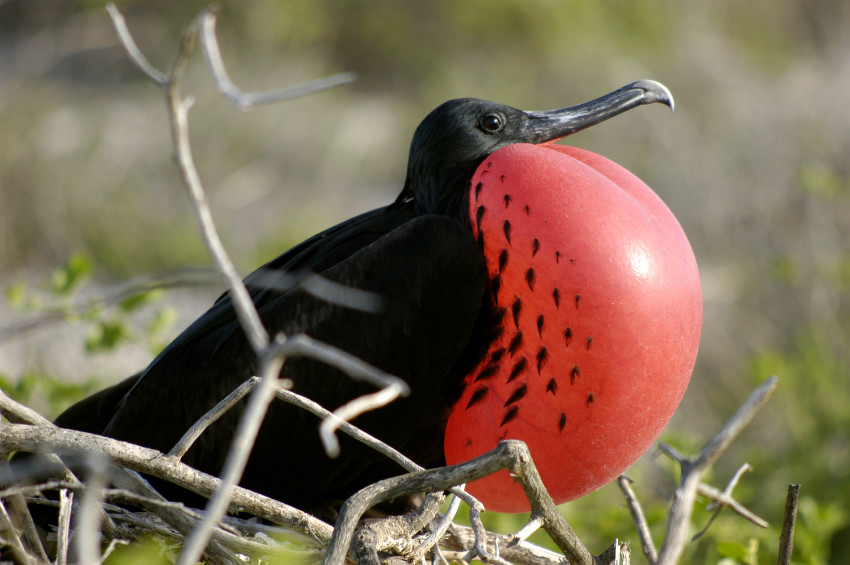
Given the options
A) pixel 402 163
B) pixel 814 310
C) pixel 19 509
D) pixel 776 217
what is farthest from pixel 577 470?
pixel 402 163

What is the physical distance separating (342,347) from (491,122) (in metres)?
0.51

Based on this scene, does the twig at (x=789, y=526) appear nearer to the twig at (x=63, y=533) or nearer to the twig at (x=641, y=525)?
the twig at (x=641, y=525)

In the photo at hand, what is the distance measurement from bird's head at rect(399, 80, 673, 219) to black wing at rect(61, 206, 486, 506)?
11 cm

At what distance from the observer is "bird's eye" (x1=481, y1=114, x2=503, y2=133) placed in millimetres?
1783

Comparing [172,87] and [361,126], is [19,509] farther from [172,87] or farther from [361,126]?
[361,126]

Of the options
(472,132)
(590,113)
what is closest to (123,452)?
(472,132)

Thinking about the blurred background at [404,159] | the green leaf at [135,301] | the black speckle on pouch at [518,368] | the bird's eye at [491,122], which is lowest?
the black speckle on pouch at [518,368]

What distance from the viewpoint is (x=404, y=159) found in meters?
9.47

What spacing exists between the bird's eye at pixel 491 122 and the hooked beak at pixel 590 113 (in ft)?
0.16

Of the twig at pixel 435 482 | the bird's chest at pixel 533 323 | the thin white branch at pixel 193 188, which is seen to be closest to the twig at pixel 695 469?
the twig at pixel 435 482

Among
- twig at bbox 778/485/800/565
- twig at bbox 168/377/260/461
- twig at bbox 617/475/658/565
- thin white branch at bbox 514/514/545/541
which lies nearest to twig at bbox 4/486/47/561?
twig at bbox 168/377/260/461

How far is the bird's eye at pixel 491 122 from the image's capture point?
1783 mm

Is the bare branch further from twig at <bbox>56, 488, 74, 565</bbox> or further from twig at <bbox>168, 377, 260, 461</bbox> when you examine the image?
twig at <bbox>56, 488, 74, 565</bbox>

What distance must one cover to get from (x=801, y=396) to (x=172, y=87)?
11.0 ft
